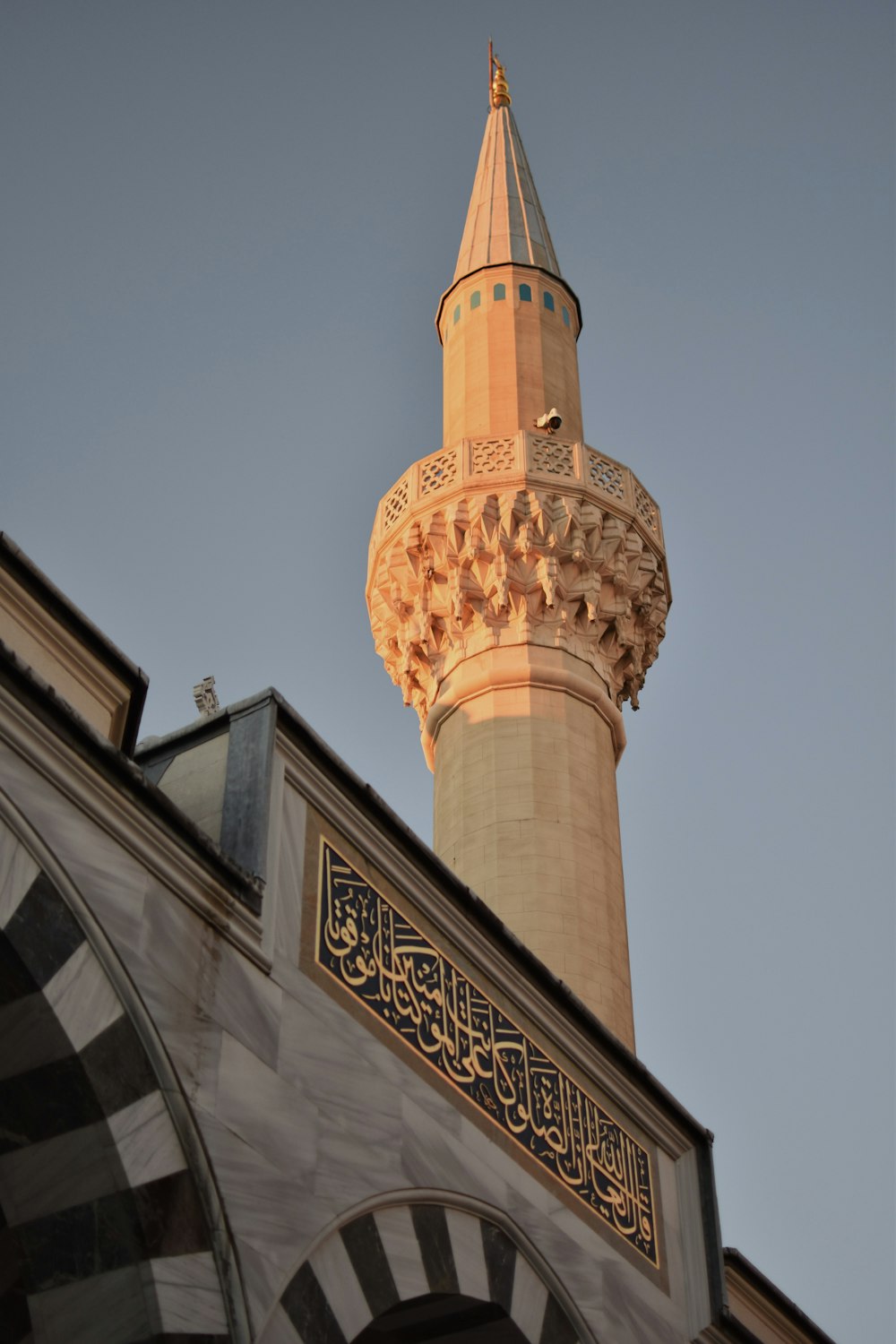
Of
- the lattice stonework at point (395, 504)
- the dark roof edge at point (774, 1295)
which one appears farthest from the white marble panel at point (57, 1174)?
the lattice stonework at point (395, 504)

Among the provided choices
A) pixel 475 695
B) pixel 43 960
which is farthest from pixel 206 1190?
pixel 475 695

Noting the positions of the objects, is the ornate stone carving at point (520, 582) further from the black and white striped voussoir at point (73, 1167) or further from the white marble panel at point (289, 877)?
the black and white striped voussoir at point (73, 1167)

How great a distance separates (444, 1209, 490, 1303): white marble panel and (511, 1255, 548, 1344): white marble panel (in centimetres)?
17

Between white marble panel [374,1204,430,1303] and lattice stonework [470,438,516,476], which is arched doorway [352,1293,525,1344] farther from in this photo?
lattice stonework [470,438,516,476]

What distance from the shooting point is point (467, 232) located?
1545 cm

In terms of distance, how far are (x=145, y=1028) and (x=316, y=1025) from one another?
754 millimetres

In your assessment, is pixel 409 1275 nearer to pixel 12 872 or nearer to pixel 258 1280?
pixel 258 1280

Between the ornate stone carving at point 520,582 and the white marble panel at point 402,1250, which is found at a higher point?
the ornate stone carving at point 520,582

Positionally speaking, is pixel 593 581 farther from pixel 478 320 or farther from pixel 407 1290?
pixel 407 1290

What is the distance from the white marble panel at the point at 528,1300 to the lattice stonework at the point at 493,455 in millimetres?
8337

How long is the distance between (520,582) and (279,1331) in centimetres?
890

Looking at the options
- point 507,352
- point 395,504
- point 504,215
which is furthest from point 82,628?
point 504,215

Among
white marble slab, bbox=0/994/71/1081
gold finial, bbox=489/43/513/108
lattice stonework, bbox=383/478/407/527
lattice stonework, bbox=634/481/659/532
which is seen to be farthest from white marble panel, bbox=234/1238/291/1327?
gold finial, bbox=489/43/513/108

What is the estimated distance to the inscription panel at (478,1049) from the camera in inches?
184
